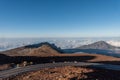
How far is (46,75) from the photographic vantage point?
4097cm

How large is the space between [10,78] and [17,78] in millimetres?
1483

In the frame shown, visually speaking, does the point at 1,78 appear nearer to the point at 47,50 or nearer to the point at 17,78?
the point at 17,78

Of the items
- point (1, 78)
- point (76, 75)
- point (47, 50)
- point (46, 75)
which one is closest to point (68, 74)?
point (76, 75)

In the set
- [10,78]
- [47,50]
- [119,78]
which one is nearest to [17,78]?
[10,78]

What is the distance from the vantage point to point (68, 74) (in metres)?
41.3

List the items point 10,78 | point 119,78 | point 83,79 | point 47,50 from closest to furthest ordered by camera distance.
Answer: point 83,79
point 10,78
point 119,78
point 47,50

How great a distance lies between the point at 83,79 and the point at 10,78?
47.9 feet

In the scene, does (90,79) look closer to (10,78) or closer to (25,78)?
(25,78)

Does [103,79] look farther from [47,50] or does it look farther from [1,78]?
[47,50]

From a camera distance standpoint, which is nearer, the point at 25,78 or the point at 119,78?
the point at 25,78

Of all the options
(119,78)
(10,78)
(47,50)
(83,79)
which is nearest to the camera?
(83,79)

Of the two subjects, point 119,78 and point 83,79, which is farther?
point 119,78

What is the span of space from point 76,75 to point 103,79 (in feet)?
17.8

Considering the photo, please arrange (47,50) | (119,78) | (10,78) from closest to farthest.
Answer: (10,78), (119,78), (47,50)
